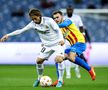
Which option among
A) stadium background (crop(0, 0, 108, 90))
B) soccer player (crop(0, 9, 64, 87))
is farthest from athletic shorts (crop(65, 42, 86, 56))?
stadium background (crop(0, 0, 108, 90))

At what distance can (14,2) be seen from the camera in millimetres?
25609

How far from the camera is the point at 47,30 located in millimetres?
11992

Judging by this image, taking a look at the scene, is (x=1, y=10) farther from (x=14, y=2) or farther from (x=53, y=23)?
(x=53, y=23)

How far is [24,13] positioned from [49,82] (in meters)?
13.5

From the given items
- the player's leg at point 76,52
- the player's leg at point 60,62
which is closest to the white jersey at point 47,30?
the player's leg at point 60,62

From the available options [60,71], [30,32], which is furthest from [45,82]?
[30,32]

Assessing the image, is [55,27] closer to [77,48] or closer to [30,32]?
[77,48]

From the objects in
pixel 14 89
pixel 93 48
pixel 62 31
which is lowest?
pixel 93 48

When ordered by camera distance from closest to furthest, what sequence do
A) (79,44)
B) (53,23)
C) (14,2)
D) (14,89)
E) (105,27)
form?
(14,89) → (53,23) → (79,44) → (105,27) → (14,2)

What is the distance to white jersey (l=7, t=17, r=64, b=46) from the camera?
467 inches

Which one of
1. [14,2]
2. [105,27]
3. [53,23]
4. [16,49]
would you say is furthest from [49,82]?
[14,2]

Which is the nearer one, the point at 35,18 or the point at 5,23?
the point at 35,18

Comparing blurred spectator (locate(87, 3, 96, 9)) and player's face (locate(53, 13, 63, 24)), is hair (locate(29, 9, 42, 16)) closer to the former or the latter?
player's face (locate(53, 13, 63, 24))

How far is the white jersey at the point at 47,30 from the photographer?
11.9 m
